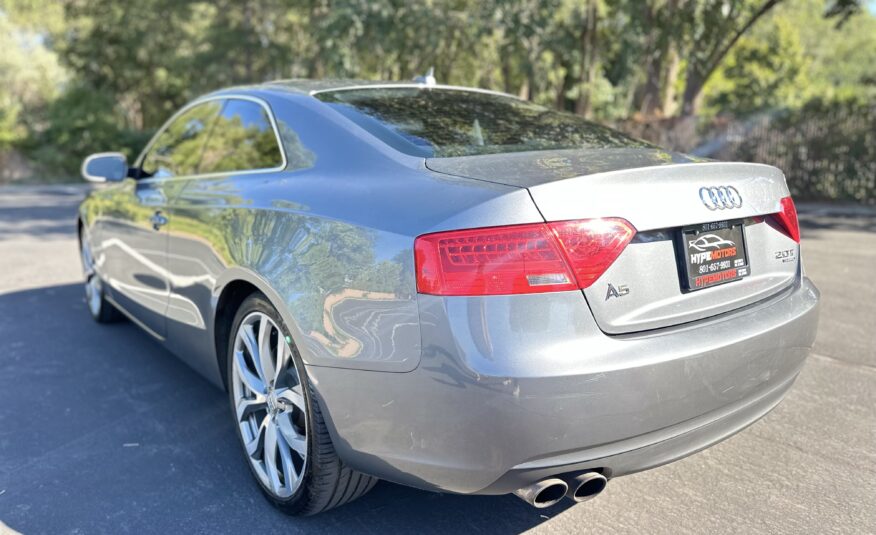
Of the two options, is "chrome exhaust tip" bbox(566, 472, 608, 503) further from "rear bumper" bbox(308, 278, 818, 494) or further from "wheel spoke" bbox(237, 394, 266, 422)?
"wheel spoke" bbox(237, 394, 266, 422)

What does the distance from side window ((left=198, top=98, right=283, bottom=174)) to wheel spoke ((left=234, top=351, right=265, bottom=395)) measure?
813 millimetres

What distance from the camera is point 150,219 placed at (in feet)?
12.6

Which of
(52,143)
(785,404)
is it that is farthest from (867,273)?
(52,143)

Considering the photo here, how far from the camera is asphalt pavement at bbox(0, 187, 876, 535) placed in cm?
260

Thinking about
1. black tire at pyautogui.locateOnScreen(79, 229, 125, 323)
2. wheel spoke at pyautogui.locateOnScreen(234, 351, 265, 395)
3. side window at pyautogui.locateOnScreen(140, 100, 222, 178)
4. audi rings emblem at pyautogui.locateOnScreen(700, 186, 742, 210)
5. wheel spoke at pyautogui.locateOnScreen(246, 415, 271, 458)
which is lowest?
black tire at pyautogui.locateOnScreen(79, 229, 125, 323)

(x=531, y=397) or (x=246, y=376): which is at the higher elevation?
Result: (x=531, y=397)

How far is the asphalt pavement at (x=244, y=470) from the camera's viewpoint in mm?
2596

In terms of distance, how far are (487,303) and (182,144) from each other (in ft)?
9.38

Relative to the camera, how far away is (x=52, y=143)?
25.2 meters

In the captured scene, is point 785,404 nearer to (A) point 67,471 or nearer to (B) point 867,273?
(A) point 67,471

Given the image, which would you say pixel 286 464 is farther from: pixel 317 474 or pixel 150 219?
pixel 150 219

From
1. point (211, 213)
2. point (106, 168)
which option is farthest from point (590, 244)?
point (106, 168)

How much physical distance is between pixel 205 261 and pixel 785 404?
2901 millimetres

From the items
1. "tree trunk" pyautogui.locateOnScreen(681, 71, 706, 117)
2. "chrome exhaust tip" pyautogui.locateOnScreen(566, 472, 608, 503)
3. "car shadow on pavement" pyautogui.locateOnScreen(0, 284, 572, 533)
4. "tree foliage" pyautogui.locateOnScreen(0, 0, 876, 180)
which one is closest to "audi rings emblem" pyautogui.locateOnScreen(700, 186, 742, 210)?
"chrome exhaust tip" pyautogui.locateOnScreen(566, 472, 608, 503)
